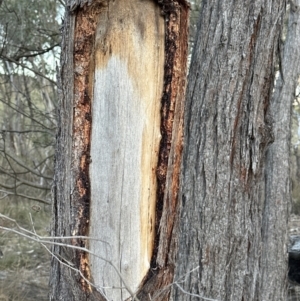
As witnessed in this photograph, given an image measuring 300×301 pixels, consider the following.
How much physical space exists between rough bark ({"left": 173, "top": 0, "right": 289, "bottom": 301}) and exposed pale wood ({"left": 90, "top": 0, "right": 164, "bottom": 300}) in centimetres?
106

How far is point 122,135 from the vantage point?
5.86 feet

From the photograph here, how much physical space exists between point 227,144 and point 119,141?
1.14 meters

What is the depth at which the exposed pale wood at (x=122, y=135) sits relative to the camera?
178cm

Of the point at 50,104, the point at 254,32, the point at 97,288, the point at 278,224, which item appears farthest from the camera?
the point at 50,104

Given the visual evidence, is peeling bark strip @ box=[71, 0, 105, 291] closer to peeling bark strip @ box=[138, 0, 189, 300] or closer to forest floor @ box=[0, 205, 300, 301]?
peeling bark strip @ box=[138, 0, 189, 300]

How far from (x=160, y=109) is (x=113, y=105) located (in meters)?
0.15

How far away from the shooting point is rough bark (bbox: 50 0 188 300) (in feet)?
5.85

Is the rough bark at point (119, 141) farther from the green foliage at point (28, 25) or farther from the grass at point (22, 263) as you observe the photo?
the green foliage at point (28, 25)

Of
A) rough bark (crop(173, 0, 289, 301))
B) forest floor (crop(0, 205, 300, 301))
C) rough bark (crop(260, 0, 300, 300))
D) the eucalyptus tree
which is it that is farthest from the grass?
the eucalyptus tree

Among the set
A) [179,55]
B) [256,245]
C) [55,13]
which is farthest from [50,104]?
[179,55]

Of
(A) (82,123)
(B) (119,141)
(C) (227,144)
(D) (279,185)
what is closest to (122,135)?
(B) (119,141)

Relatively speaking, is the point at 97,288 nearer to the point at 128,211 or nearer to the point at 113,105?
the point at 128,211

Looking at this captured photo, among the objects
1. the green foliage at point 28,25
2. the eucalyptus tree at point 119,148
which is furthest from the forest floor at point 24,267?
the eucalyptus tree at point 119,148

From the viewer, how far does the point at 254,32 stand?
111 inches
